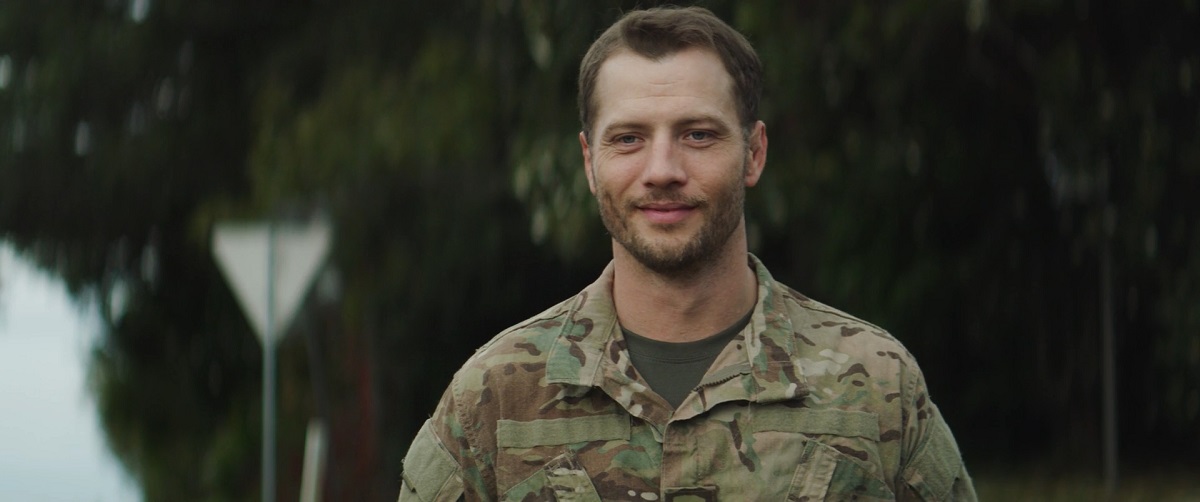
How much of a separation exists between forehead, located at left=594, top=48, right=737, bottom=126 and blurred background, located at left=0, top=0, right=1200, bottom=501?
6.31 meters

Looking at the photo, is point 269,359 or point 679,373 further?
point 269,359

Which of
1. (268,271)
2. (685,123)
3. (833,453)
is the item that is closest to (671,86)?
(685,123)

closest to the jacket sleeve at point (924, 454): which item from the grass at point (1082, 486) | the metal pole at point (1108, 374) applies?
the grass at point (1082, 486)

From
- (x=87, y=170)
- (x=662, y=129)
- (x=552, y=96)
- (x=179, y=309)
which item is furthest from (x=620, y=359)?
(x=179, y=309)

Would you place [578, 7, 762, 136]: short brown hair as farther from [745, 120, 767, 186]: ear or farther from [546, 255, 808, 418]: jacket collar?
[546, 255, 808, 418]: jacket collar

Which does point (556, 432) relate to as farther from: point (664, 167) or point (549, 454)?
point (664, 167)

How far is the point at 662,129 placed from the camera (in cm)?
324

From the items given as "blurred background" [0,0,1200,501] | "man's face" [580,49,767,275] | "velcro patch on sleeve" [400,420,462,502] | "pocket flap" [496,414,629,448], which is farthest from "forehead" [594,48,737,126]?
"blurred background" [0,0,1200,501]

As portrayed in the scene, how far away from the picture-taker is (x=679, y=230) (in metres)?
3.24

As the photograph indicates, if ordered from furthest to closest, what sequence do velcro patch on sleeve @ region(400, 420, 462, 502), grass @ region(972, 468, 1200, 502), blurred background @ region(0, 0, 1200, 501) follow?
grass @ region(972, 468, 1200, 502)
blurred background @ region(0, 0, 1200, 501)
velcro patch on sleeve @ region(400, 420, 462, 502)

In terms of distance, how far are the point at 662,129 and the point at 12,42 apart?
38.4ft

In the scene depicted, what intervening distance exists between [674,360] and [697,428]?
0.15 metres

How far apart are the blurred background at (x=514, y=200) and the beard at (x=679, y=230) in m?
6.36

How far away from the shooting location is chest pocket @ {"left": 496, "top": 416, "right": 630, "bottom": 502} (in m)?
3.31
